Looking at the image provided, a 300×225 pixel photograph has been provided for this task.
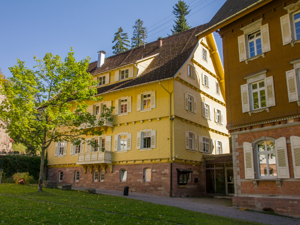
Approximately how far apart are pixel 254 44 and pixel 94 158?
17.3 meters

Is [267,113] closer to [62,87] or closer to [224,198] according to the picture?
[224,198]

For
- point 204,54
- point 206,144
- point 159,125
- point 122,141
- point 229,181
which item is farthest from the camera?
point 204,54

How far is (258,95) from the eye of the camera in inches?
634

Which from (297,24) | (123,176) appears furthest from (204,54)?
(123,176)

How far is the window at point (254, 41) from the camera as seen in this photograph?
1619 cm

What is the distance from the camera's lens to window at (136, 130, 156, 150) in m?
23.9

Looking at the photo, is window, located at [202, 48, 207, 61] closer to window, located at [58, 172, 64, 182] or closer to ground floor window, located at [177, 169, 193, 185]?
ground floor window, located at [177, 169, 193, 185]

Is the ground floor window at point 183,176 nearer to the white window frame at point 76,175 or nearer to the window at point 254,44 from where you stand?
the window at point 254,44

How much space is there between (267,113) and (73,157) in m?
21.4

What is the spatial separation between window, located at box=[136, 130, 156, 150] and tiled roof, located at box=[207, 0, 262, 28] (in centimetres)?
1020

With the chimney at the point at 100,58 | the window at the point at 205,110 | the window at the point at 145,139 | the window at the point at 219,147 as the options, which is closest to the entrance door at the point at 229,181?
the window at the point at 219,147

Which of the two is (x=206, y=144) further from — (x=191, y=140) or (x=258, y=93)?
(x=258, y=93)

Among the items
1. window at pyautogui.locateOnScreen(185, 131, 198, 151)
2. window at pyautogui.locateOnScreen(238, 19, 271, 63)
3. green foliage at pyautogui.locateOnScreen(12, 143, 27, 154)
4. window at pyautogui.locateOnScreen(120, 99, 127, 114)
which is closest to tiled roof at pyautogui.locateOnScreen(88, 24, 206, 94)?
window at pyautogui.locateOnScreen(120, 99, 127, 114)

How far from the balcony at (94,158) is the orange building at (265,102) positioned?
13.0m
